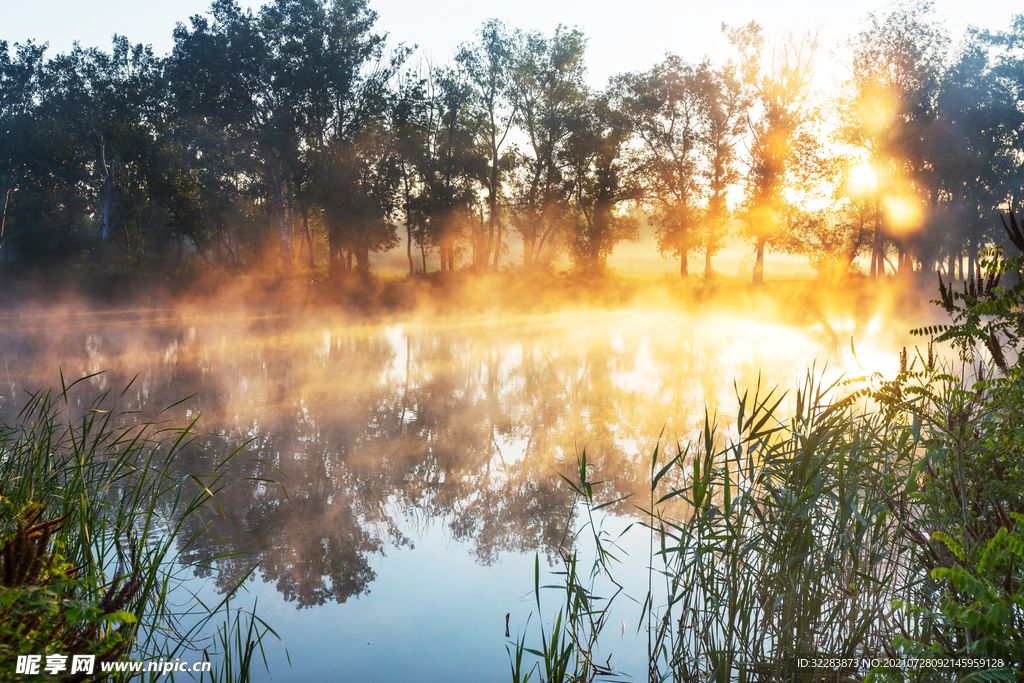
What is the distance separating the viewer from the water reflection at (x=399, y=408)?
4.08m

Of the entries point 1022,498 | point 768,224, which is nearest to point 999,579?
point 1022,498

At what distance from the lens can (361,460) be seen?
224 inches

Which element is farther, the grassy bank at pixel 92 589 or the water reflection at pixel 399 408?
the water reflection at pixel 399 408

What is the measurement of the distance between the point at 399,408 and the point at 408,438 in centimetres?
141

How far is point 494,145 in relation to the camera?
87.1 feet

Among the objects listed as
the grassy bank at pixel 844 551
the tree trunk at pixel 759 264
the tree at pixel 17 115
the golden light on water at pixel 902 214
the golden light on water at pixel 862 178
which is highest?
the tree at pixel 17 115

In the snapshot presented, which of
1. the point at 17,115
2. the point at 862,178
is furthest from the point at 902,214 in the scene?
the point at 17,115

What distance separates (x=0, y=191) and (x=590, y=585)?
1138 inches

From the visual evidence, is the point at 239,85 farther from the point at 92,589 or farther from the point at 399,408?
the point at 92,589

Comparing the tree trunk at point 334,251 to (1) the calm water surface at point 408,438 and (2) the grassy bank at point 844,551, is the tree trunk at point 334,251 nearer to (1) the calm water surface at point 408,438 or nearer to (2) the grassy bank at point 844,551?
(1) the calm water surface at point 408,438

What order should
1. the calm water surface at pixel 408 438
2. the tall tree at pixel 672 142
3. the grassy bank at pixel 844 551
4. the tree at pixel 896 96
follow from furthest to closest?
the tall tree at pixel 672 142 < the tree at pixel 896 96 < the calm water surface at pixel 408 438 < the grassy bank at pixel 844 551

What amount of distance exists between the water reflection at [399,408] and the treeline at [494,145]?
9296 mm

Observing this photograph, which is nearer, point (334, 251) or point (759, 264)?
point (759, 264)

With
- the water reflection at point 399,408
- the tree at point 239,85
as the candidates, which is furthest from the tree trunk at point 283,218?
the water reflection at point 399,408
